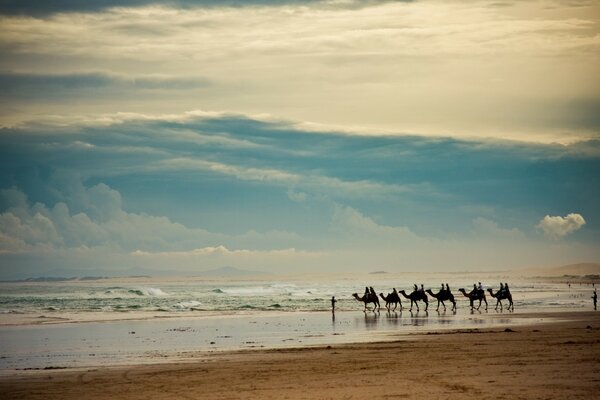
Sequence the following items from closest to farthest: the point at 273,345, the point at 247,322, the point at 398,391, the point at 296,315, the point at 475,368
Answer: the point at 398,391 → the point at 475,368 → the point at 273,345 → the point at 247,322 → the point at 296,315

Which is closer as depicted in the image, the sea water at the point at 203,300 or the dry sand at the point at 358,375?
the dry sand at the point at 358,375

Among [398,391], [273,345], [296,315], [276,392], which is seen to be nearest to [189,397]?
[276,392]

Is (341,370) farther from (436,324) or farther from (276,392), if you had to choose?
(436,324)

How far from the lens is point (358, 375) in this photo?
57.9 ft

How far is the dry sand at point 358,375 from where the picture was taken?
49.9ft

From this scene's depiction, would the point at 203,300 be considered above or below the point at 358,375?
above

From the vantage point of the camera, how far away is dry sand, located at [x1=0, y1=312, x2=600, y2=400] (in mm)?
15202

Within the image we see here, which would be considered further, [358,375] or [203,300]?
[203,300]

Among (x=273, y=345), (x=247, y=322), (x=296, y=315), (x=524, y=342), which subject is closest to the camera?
(x=524, y=342)

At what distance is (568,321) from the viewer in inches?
1331

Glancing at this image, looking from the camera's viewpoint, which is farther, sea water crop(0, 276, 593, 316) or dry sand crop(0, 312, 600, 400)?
sea water crop(0, 276, 593, 316)

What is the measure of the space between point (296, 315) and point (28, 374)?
1031 inches

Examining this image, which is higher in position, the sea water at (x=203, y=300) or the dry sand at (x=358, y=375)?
the sea water at (x=203, y=300)

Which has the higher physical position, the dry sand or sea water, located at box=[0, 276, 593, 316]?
sea water, located at box=[0, 276, 593, 316]
